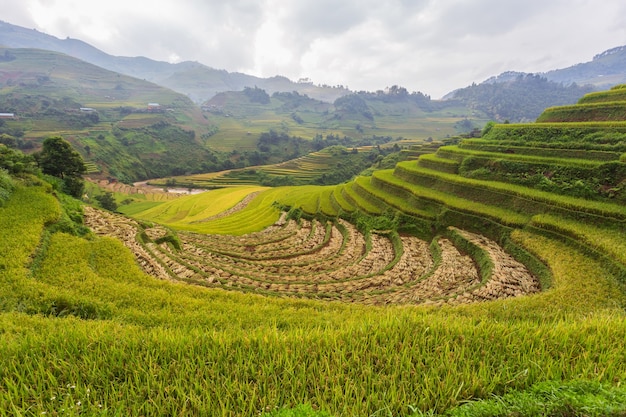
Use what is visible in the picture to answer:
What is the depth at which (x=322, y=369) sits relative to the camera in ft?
11.1

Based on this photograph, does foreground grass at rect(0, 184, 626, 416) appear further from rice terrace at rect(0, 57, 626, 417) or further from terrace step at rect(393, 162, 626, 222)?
terrace step at rect(393, 162, 626, 222)

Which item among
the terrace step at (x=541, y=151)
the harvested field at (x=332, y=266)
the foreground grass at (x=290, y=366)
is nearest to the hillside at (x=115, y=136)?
the harvested field at (x=332, y=266)

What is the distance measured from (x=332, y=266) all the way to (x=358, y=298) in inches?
169

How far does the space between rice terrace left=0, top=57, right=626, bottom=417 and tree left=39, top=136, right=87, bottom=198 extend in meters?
0.58

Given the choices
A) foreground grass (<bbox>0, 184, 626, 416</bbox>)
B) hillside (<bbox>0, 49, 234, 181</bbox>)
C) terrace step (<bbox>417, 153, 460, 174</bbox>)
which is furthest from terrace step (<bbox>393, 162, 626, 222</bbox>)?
hillside (<bbox>0, 49, 234, 181</bbox>)

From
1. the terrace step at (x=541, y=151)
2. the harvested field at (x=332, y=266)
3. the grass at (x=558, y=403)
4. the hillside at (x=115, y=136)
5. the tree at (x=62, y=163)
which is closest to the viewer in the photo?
the grass at (x=558, y=403)

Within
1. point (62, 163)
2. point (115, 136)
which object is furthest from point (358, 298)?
point (115, 136)

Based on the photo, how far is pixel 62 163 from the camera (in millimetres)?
20297

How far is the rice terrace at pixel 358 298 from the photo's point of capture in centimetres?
297

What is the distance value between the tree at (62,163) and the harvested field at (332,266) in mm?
7668

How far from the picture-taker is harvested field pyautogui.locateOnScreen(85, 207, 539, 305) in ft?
35.2

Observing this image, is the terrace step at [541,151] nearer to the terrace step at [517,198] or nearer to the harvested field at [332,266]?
the terrace step at [517,198]

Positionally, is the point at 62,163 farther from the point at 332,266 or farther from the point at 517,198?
the point at 517,198

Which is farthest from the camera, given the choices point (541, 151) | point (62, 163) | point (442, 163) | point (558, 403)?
point (442, 163)
